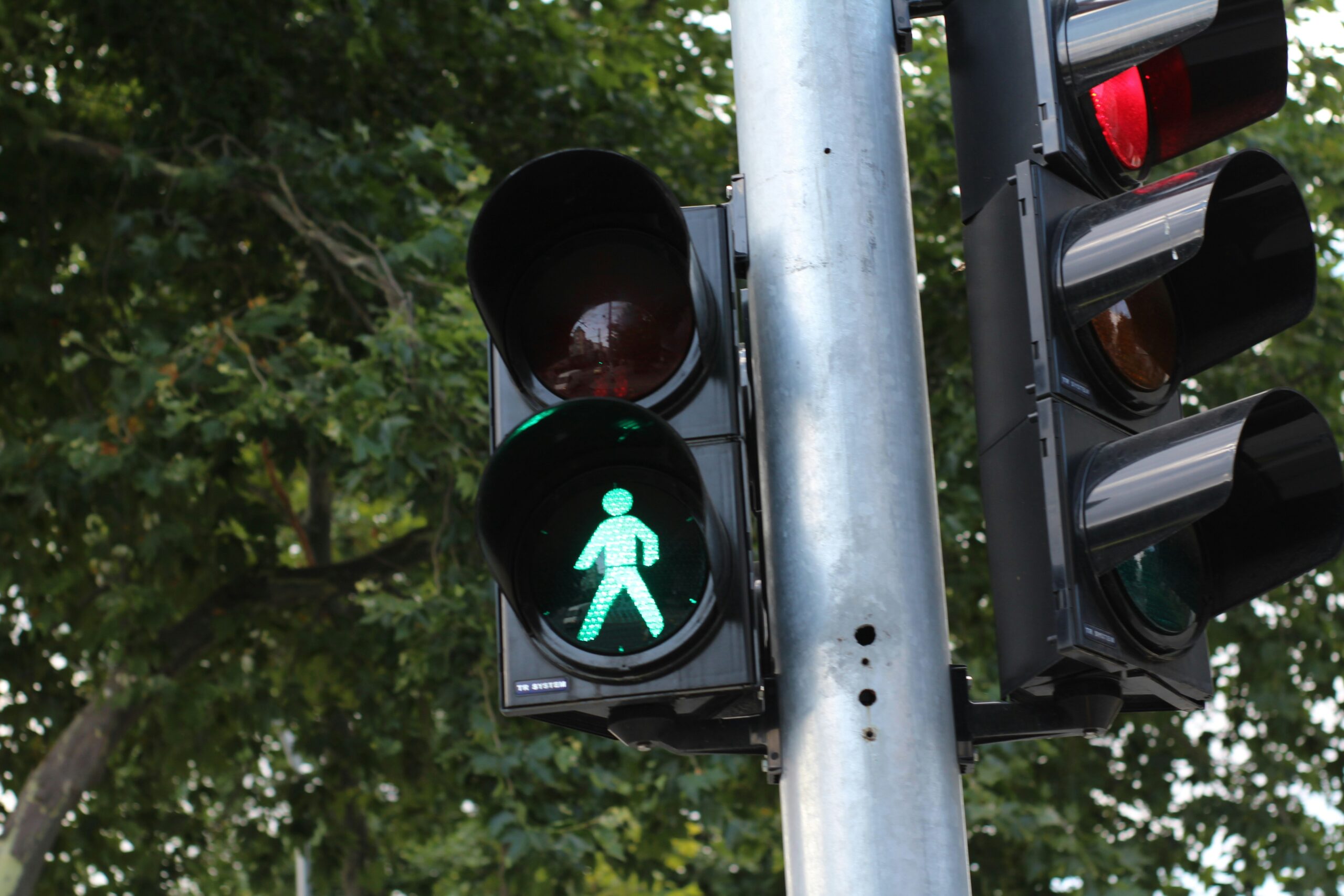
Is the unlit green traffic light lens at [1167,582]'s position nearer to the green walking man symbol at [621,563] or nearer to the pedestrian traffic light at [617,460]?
the pedestrian traffic light at [617,460]

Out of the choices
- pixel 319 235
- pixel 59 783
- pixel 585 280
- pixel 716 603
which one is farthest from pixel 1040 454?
pixel 59 783

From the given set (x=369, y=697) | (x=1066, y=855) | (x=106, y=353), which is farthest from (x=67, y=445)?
(x=1066, y=855)

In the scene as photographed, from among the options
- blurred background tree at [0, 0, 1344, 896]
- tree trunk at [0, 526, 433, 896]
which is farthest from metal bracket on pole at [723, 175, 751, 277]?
tree trunk at [0, 526, 433, 896]

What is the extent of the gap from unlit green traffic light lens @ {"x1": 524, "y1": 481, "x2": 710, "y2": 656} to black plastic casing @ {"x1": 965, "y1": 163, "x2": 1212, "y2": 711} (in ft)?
1.56

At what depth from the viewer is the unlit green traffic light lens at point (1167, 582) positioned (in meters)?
2.24

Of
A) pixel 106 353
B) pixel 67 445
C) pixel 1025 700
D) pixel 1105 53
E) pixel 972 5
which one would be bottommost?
pixel 1025 700

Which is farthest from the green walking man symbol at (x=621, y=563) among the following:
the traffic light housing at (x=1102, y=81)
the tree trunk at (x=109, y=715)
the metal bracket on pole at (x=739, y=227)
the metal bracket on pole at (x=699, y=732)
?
the tree trunk at (x=109, y=715)

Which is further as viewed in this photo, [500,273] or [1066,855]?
[1066,855]

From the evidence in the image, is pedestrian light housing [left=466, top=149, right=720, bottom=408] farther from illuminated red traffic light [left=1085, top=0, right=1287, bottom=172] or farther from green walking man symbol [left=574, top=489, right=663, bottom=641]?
illuminated red traffic light [left=1085, top=0, right=1287, bottom=172]

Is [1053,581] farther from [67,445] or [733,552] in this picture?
[67,445]

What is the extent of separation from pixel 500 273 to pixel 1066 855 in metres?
6.19

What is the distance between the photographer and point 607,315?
8.27 feet

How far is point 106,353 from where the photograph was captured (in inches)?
330

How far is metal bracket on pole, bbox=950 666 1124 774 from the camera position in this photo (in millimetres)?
2248
